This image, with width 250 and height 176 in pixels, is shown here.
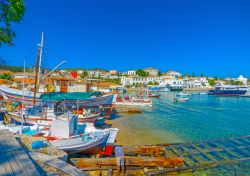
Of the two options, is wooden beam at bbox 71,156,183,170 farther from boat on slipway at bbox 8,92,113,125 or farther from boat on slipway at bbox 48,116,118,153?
boat on slipway at bbox 8,92,113,125

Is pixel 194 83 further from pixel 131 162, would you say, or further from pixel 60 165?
pixel 60 165

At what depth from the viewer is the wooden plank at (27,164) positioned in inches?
204

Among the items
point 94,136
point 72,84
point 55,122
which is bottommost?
point 94,136

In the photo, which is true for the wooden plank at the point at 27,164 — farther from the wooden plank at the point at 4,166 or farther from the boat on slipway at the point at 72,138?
the boat on slipway at the point at 72,138

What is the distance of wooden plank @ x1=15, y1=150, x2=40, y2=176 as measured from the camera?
517 cm

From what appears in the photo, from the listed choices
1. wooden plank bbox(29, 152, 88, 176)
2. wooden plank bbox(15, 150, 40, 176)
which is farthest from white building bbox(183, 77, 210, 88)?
wooden plank bbox(15, 150, 40, 176)

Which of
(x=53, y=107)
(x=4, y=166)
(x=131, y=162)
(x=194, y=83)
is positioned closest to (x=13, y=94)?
(x=53, y=107)

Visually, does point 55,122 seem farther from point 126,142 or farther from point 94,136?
point 126,142

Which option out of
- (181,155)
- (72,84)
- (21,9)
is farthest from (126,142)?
(72,84)

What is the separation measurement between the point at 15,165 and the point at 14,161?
304 mm

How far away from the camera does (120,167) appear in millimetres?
10445

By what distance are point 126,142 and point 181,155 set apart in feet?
18.4

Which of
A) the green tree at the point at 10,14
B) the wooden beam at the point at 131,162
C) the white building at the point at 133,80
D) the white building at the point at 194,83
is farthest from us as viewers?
the white building at the point at 194,83

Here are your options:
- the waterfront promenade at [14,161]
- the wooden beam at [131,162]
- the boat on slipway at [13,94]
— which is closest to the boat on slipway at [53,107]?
the boat on slipway at [13,94]
